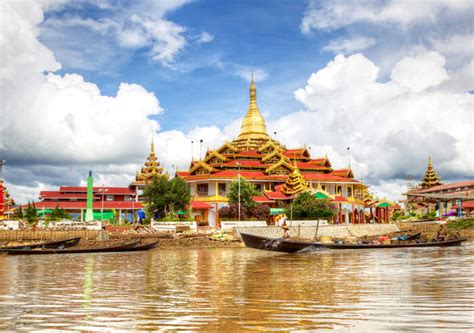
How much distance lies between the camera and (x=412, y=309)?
8.93m

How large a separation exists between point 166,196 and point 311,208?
1281 centimetres

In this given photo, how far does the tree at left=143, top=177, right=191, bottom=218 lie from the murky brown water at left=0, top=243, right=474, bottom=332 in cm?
2669

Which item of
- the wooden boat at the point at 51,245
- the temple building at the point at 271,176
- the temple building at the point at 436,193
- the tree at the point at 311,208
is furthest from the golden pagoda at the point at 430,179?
the wooden boat at the point at 51,245

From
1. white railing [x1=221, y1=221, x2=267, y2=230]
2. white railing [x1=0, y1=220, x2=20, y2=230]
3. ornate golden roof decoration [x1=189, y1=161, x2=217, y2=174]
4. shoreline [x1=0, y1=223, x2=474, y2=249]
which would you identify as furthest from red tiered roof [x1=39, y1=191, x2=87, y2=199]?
white railing [x1=221, y1=221, x2=267, y2=230]

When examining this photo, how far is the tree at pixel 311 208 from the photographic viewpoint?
44.3 meters

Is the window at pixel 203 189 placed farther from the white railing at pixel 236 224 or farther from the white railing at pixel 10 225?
the white railing at pixel 10 225

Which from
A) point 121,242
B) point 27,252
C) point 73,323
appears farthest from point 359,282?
point 121,242

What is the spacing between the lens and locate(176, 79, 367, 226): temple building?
5094cm

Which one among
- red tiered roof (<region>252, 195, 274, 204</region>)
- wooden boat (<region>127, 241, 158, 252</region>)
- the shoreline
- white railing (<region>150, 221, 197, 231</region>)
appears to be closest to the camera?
wooden boat (<region>127, 241, 158, 252</region>)

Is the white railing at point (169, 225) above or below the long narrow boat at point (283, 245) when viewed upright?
above

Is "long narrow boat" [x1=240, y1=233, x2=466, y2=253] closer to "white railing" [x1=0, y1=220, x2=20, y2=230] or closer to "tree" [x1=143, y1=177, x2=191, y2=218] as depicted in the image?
"tree" [x1=143, y1=177, x2=191, y2=218]

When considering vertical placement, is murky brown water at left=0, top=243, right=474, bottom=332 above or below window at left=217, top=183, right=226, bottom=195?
Result: below

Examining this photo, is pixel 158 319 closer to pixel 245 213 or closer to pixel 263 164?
pixel 245 213

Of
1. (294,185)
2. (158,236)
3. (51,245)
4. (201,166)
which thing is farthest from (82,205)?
(51,245)
